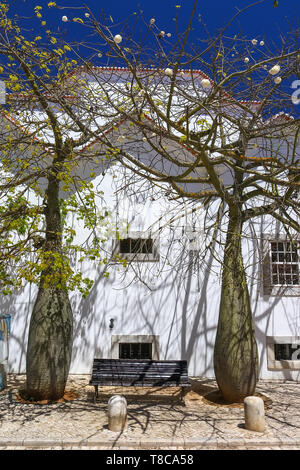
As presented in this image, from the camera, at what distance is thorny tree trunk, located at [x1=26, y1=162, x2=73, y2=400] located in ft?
22.7

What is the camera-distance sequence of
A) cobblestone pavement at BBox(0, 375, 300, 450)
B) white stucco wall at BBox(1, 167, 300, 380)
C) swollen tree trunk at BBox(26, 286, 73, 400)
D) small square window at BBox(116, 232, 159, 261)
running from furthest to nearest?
small square window at BBox(116, 232, 159, 261)
white stucco wall at BBox(1, 167, 300, 380)
swollen tree trunk at BBox(26, 286, 73, 400)
cobblestone pavement at BBox(0, 375, 300, 450)

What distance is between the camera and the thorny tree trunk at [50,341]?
22.7ft

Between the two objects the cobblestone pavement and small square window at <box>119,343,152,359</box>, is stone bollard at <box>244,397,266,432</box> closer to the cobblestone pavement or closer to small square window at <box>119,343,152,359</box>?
the cobblestone pavement

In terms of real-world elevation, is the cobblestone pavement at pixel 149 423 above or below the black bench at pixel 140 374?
below

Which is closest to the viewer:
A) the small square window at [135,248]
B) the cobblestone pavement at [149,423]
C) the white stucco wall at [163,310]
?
the cobblestone pavement at [149,423]

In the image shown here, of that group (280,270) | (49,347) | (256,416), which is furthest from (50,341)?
(280,270)

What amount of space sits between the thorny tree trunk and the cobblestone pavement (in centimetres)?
33

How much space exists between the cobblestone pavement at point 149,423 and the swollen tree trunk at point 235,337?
41cm

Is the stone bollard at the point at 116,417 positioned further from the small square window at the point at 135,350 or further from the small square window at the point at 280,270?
the small square window at the point at 280,270

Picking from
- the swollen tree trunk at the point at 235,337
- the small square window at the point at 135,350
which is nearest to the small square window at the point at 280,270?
the swollen tree trunk at the point at 235,337

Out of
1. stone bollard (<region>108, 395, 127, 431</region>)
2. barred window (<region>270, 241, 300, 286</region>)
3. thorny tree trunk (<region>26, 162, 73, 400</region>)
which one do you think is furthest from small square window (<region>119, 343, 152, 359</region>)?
stone bollard (<region>108, 395, 127, 431</region>)

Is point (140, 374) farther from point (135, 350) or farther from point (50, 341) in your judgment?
point (135, 350)
